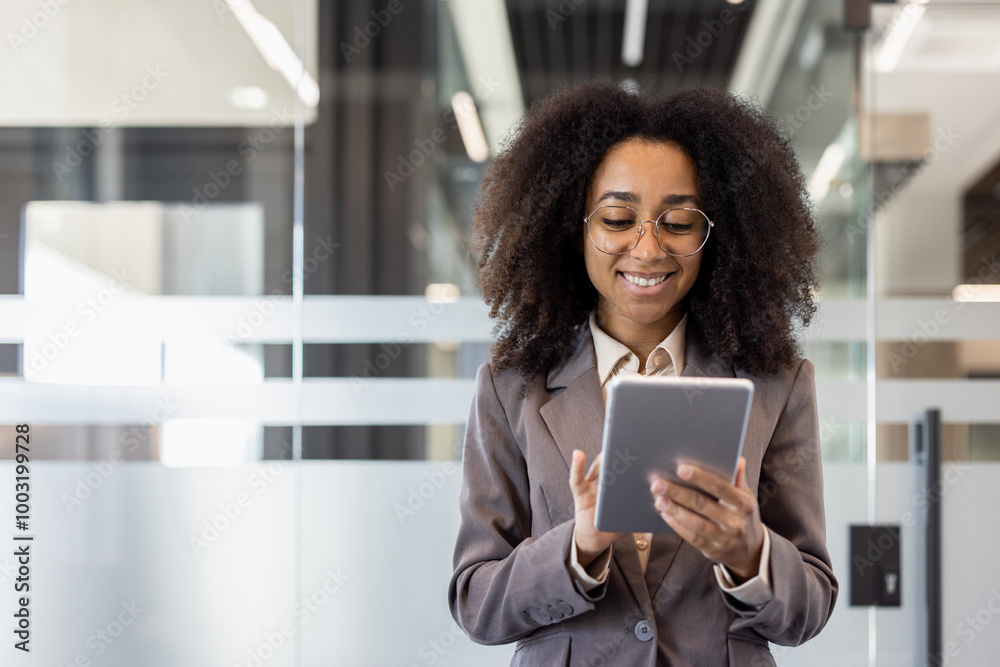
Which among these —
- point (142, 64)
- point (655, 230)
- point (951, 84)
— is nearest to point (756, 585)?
point (655, 230)

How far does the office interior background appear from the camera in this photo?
2.61 metres

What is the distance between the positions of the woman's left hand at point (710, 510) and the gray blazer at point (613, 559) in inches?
3.6

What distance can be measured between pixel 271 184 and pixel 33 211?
2.36 feet

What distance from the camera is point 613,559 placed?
1340mm

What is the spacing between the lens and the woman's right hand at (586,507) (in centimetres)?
120

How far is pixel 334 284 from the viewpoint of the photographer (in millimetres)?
2668

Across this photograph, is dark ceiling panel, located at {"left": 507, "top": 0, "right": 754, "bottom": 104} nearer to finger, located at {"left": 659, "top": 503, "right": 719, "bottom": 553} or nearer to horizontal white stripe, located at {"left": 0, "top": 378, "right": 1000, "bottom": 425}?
horizontal white stripe, located at {"left": 0, "top": 378, "right": 1000, "bottom": 425}

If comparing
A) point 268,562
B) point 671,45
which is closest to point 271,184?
point 268,562

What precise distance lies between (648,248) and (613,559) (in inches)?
18.4

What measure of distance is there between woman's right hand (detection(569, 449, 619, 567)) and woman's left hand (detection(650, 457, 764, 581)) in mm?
99

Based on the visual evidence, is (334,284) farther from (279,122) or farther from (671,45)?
(671,45)

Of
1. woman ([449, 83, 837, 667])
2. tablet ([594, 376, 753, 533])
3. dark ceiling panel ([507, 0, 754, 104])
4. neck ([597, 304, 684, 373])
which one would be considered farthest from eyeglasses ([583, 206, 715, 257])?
dark ceiling panel ([507, 0, 754, 104])

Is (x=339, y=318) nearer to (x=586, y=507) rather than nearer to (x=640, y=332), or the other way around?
(x=640, y=332)

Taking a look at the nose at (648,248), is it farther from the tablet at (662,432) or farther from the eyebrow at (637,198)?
the tablet at (662,432)
